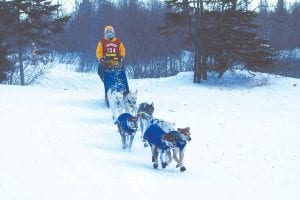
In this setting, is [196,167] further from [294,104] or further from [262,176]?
[294,104]

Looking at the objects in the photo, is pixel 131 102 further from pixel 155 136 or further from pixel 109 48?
pixel 155 136

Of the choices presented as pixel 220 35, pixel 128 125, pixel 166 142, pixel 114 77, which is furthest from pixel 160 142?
pixel 220 35

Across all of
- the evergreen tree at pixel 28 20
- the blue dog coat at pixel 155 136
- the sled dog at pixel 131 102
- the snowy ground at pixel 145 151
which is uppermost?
the evergreen tree at pixel 28 20

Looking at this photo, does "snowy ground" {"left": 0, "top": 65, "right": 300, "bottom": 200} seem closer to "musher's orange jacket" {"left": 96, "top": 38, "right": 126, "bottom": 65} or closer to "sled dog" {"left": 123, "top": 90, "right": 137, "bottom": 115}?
"sled dog" {"left": 123, "top": 90, "right": 137, "bottom": 115}

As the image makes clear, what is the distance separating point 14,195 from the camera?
5.77 m

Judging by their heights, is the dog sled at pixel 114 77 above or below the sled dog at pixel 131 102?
above

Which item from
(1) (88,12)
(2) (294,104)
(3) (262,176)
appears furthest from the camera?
(1) (88,12)

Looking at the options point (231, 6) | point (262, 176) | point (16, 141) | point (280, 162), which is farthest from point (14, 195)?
point (231, 6)

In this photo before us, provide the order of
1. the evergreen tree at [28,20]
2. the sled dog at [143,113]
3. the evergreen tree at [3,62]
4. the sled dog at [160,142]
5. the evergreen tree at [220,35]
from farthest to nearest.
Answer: the evergreen tree at [28,20] < the evergreen tree at [3,62] < the evergreen tree at [220,35] < the sled dog at [143,113] < the sled dog at [160,142]

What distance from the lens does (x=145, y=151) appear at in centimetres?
920

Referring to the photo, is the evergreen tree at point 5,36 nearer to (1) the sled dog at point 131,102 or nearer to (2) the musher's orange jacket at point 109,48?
(2) the musher's orange jacket at point 109,48

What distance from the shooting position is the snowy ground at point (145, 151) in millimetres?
6512

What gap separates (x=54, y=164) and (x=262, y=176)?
3423 millimetres

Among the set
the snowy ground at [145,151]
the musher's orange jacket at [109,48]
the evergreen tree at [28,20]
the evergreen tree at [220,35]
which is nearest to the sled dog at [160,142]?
the snowy ground at [145,151]
